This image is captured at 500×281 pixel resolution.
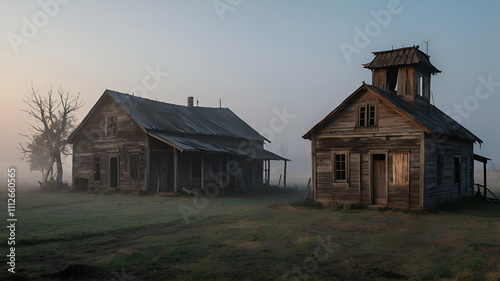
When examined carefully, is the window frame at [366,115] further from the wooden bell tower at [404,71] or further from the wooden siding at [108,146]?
the wooden siding at [108,146]

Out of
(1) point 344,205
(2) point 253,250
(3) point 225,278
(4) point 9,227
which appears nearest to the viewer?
(3) point 225,278

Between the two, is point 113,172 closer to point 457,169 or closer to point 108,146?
point 108,146

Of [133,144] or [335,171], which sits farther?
[133,144]

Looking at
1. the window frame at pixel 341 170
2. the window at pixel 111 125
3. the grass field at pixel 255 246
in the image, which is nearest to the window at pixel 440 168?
the grass field at pixel 255 246

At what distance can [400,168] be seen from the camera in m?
18.9

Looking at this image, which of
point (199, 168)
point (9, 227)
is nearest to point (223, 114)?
point (199, 168)

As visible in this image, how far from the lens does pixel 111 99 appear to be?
30953 mm

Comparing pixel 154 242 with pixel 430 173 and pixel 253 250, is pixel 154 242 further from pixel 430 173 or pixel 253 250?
pixel 430 173

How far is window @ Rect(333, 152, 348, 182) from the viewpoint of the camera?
67.3ft

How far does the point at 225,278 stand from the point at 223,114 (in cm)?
3438

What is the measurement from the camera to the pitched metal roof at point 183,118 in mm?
29987

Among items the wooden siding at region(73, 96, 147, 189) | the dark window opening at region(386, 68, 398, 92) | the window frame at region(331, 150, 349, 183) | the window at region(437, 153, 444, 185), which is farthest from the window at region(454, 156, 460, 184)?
the wooden siding at region(73, 96, 147, 189)

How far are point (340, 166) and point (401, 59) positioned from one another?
726 cm

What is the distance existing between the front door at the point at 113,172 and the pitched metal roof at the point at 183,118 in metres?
4.15
